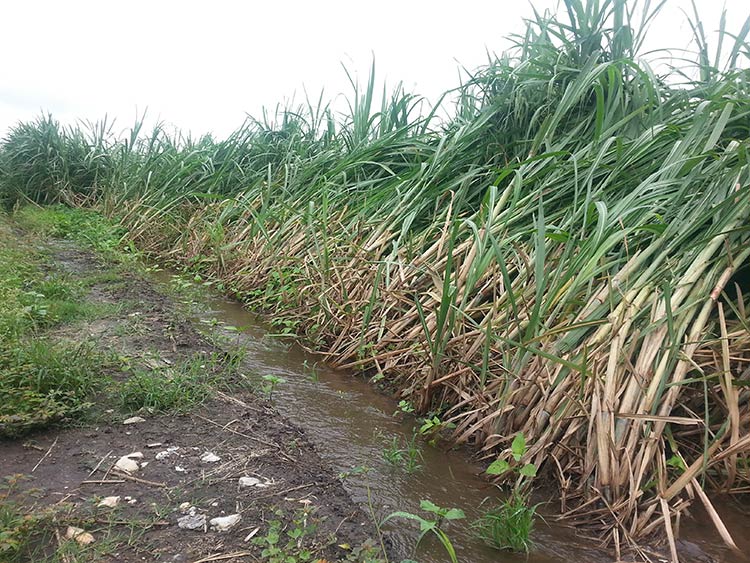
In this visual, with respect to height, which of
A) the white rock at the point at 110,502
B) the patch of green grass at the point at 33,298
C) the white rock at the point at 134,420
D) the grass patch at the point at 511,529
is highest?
the patch of green grass at the point at 33,298

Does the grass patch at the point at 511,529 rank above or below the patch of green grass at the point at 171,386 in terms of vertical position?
below

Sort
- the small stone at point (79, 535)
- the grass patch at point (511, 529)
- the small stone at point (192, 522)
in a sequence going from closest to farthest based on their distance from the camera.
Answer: the small stone at point (79, 535) → the small stone at point (192, 522) → the grass patch at point (511, 529)

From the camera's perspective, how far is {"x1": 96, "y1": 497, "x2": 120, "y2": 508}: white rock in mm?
1312

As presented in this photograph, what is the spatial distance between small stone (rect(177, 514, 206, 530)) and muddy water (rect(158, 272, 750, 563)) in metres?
0.48

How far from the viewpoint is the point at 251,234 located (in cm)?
432

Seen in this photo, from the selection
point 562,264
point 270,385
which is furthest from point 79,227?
point 562,264

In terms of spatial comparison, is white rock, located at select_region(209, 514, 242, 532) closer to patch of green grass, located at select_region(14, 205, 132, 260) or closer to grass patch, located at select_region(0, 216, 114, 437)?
grass patch, located at select_region(0, 216, 114, 437)

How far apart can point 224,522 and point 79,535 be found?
0.32 metres

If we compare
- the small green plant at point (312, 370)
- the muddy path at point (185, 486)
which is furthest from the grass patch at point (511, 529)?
the small green plant at point (312, 370)

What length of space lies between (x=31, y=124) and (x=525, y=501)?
8.86 meters

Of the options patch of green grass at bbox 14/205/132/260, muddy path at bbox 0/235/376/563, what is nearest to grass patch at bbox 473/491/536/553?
muddy path at bbox 0/235/376/563

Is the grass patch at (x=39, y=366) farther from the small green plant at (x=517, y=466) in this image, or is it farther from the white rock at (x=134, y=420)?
the small green plant at (x=517, y=466)

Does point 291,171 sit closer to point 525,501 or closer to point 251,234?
point 251,234

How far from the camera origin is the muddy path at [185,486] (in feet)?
3.99
